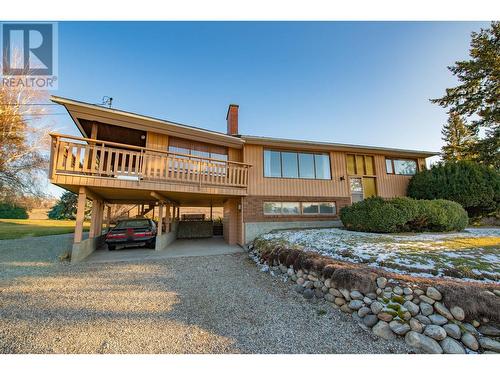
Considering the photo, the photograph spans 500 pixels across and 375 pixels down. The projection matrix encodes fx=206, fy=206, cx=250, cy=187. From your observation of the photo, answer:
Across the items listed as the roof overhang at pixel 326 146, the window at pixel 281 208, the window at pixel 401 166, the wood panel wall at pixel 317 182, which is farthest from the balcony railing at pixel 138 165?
Result: the window at pixel 401 166

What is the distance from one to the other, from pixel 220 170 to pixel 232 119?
3993 mm

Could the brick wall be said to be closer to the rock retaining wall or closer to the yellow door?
the yellow door

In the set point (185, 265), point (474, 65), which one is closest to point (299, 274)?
point (185, 265)

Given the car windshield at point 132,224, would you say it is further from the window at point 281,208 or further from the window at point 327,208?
the window at point 327,208

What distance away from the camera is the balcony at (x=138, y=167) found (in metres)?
6.51

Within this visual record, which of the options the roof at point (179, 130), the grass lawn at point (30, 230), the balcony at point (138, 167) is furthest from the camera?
the grass lawn at point (30, 230)

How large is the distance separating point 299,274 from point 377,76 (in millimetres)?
10092

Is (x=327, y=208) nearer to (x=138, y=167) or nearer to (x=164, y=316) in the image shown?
(x=138, y=167)

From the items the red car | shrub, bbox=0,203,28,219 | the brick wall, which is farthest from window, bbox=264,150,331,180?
shrub, bbox=0,203,28,219

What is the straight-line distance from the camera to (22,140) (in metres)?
14.0

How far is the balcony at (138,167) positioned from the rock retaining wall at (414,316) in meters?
6.24

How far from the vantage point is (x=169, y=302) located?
13.3 ft

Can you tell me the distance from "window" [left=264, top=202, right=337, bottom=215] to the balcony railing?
6.28 ft
